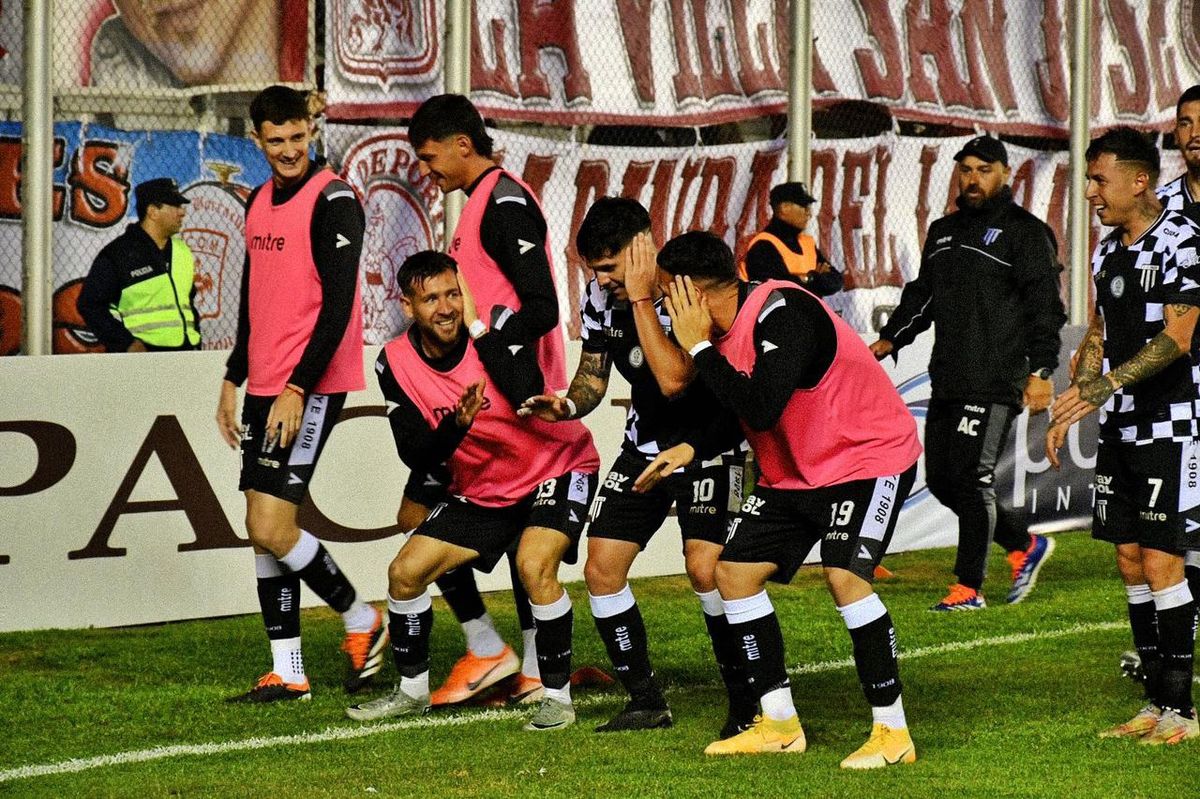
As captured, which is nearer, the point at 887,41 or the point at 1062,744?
the point at 1062,744

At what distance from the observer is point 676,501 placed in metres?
6.59

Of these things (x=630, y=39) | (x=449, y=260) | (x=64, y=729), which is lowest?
(x=64, y=729)

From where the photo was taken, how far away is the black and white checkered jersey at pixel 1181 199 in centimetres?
636

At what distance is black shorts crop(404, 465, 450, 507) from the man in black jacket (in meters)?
3.04

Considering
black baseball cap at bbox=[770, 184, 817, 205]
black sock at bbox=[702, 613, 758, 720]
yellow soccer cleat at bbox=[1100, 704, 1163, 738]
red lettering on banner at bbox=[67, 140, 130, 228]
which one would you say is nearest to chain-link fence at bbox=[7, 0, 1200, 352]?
red lettering on banner at bbox=[67, 140, 130, 228]

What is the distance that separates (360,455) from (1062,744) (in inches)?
169

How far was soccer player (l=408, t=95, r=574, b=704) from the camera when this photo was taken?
22.1 feet

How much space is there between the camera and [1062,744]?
6363 millimetres

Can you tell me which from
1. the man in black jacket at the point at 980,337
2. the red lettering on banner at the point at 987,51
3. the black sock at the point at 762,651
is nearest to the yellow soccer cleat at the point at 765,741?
the black sock at the point at 762,651

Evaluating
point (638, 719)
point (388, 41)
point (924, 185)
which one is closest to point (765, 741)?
point (638, 719)

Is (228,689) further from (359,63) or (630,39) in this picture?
(630,39)

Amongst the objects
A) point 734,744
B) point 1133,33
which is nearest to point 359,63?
point 734,744

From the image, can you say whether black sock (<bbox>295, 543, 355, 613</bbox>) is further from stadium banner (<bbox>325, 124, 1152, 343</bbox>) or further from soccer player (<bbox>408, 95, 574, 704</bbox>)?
stadium banner (<bbox>325, 124, 1152, 343</bbox>)

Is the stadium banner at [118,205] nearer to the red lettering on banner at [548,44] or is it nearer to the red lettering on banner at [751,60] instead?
the red lettering on banner at [548,44]
